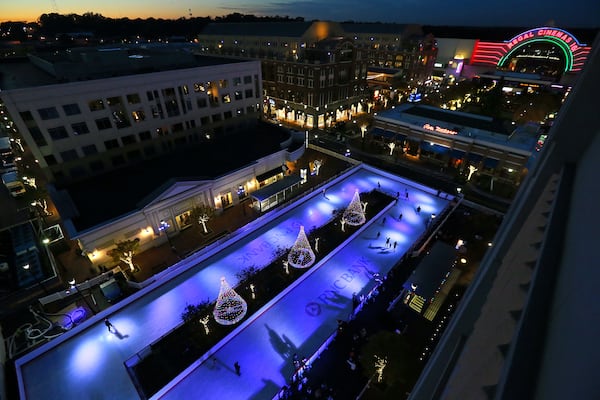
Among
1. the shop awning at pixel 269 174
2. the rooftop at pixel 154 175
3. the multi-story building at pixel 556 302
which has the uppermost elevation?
the multi-story building at pixel 556 302

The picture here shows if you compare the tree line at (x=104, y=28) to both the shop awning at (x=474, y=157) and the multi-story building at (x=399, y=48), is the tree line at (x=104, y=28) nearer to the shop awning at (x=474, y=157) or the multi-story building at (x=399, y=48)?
the multi-story building at (x=399, y=48)

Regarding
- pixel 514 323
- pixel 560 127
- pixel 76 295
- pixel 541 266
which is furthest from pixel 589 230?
pixel 76 295

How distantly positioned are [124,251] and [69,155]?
630 inches

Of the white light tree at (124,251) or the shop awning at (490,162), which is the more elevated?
the shop awning at (490,162)

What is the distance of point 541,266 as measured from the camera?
4.44 meters

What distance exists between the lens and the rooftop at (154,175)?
30406 mm

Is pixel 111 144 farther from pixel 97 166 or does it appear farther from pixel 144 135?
pixel 144 135

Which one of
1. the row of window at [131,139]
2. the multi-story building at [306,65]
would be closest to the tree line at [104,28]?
the multi-story building at [306,65]

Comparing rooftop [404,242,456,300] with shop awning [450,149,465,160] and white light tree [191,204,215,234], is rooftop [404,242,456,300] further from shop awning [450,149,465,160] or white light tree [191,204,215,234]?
shop awning [450,149,465,160]

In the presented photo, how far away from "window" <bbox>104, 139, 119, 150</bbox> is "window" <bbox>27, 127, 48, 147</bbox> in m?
Answer: 5.97

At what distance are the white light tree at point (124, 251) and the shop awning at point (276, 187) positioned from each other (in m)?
15.3

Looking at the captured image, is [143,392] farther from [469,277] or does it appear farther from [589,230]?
[469,277]

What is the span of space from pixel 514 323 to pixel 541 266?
1.03m

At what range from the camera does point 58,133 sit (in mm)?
32594
